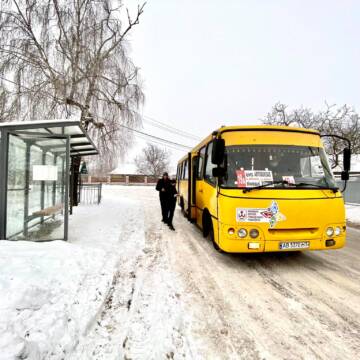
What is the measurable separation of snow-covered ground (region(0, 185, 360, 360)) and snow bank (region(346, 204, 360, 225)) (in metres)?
7.31

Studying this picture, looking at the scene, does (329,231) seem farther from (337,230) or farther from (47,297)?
(47,297)

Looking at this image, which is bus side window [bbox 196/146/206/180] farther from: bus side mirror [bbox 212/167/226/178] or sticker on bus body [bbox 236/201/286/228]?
sticker on bus body [bbox 236/201/286/228]

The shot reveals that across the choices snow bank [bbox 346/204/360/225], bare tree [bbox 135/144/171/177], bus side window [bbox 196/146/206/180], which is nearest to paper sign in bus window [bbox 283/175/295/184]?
bus side window [bbox 196/146/206/180]

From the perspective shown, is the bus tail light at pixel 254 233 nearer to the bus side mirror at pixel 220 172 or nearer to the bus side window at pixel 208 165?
the bus side mirror at pixel 220 172

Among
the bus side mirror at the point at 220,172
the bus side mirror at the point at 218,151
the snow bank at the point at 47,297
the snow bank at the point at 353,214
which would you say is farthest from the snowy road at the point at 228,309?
the snow bank at the point at 353,214

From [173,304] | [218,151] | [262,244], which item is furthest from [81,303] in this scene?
[218,151]

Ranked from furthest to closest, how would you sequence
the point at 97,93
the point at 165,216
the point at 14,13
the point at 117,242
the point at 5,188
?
the point at 97,93, the point at 14,13, the point at 165,216, the point at 117,242, the point at 5,188

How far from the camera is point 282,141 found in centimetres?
424

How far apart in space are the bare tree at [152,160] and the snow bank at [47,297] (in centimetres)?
6052

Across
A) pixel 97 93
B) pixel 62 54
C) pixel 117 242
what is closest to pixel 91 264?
pixel 117 242

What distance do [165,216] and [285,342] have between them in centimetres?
585

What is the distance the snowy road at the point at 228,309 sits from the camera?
2123 millimetres

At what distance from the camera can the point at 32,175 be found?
17.5 feet

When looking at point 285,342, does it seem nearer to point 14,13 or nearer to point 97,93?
point 97,93
